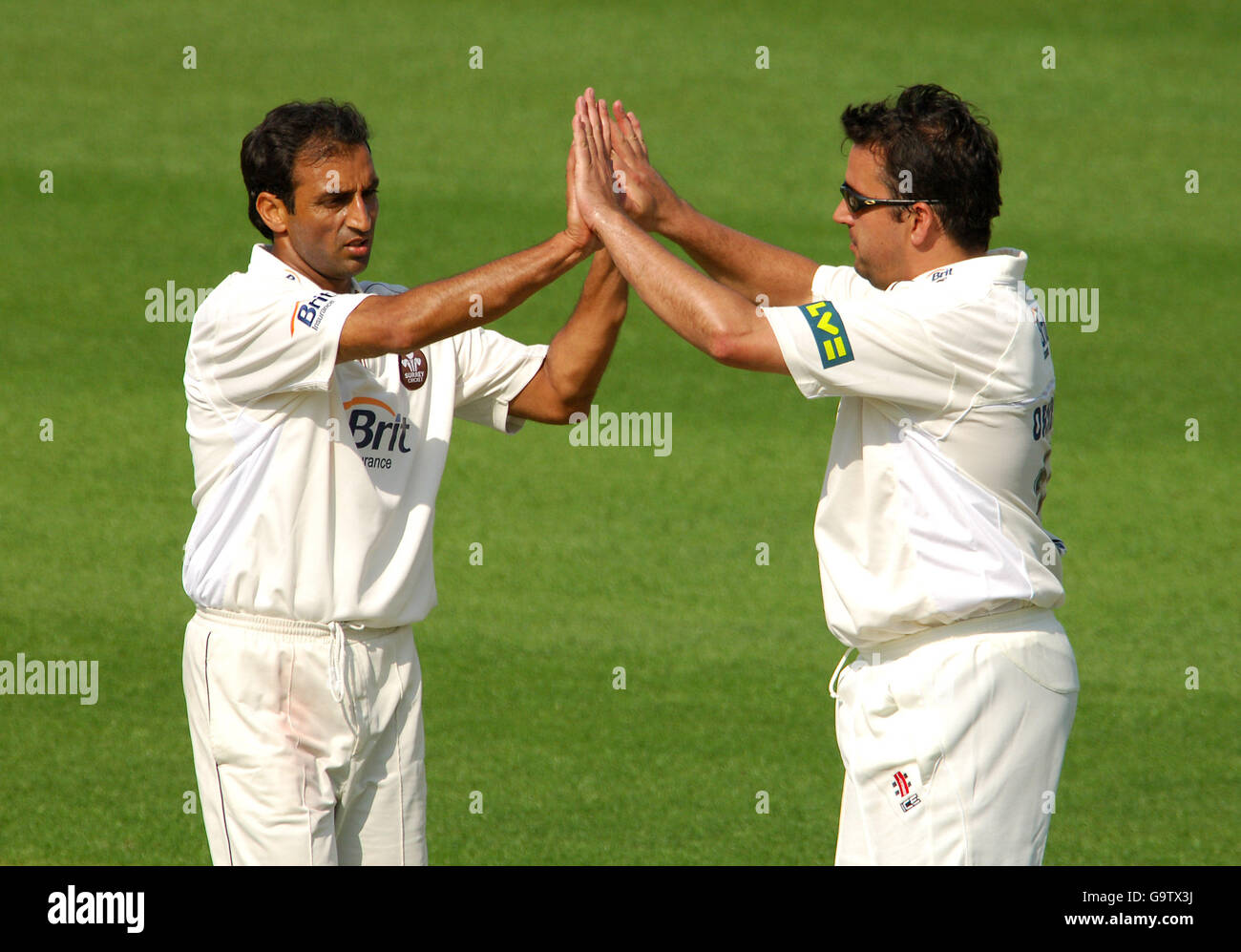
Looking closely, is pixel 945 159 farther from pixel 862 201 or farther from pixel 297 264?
pixel 297 264

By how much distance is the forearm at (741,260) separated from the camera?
493 centimetres

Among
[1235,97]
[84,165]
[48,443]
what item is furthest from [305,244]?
[1235,97]

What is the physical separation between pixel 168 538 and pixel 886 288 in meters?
5.67

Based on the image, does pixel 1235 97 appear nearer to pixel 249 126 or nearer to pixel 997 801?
pixel 249 126

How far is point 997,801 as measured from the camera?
400cm

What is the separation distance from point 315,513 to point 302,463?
5.5 inches

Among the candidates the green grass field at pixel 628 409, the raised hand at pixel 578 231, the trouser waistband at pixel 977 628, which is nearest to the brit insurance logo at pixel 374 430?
the raised hand at pixel 578 231

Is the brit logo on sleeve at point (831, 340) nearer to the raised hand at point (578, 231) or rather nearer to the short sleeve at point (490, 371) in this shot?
the raised hand at point (578, 231)

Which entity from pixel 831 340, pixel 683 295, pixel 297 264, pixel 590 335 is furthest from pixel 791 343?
pixel 297 264

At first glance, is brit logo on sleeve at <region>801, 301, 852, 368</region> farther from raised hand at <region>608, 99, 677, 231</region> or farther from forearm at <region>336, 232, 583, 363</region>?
raised hand at <region>608, 99, 677, 231</region>

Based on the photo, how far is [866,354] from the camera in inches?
156

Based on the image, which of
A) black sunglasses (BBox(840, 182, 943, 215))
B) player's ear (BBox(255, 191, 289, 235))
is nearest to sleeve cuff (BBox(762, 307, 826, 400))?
black sunglasses (BBox(840, 182, 943, 215))

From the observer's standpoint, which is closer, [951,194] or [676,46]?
[951,194]

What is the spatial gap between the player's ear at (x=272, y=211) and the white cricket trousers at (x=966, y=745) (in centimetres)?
206
